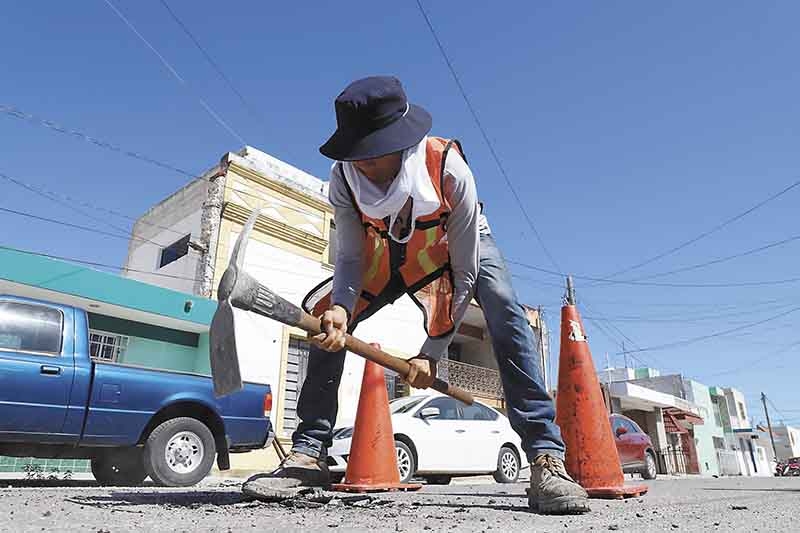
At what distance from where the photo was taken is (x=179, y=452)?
223 inches

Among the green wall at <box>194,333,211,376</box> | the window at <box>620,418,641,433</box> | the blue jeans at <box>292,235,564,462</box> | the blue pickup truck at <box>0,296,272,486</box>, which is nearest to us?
the blue jeans at <box>292,235,564,462</box>

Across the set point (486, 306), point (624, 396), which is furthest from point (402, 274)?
point (624, 396)

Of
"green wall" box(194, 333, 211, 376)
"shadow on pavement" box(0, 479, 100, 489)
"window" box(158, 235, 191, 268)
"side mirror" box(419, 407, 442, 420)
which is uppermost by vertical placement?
"window" box(158, 235, 191, 268)

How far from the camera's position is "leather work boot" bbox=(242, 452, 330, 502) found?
8.36 ft

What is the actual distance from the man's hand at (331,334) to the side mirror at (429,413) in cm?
591

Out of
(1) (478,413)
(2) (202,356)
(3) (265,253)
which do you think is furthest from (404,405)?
(3) (265,253)

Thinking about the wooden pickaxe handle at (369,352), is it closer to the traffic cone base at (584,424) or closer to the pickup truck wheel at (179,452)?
the traffic cone base at (584,424)

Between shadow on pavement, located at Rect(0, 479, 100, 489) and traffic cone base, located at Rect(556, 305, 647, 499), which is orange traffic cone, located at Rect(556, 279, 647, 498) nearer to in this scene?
traffic cone base, located at Rect(556, 305, 647, 499)

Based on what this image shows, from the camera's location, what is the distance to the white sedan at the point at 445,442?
7.63 metres

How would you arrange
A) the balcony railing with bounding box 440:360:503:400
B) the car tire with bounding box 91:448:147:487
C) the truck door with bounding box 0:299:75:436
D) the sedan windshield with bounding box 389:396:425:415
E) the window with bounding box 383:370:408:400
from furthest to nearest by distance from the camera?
the balcony railing with bounding box 440:360:503:400 < the window with bounding box 383:370:408:400 < the sedan windshield with bounding box 389:396:425:415 < the car tire with bounding box 91:448:147:487 < the truck door with bounding box 0:299:75:436

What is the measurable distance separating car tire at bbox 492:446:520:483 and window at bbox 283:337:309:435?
16.0 feet

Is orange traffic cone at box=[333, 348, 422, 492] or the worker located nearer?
the worker

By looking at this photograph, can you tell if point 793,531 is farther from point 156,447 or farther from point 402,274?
point 156,447

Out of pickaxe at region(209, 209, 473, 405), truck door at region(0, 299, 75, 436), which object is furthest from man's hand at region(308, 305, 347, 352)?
truck door at region(0, 299, 75, 436)
